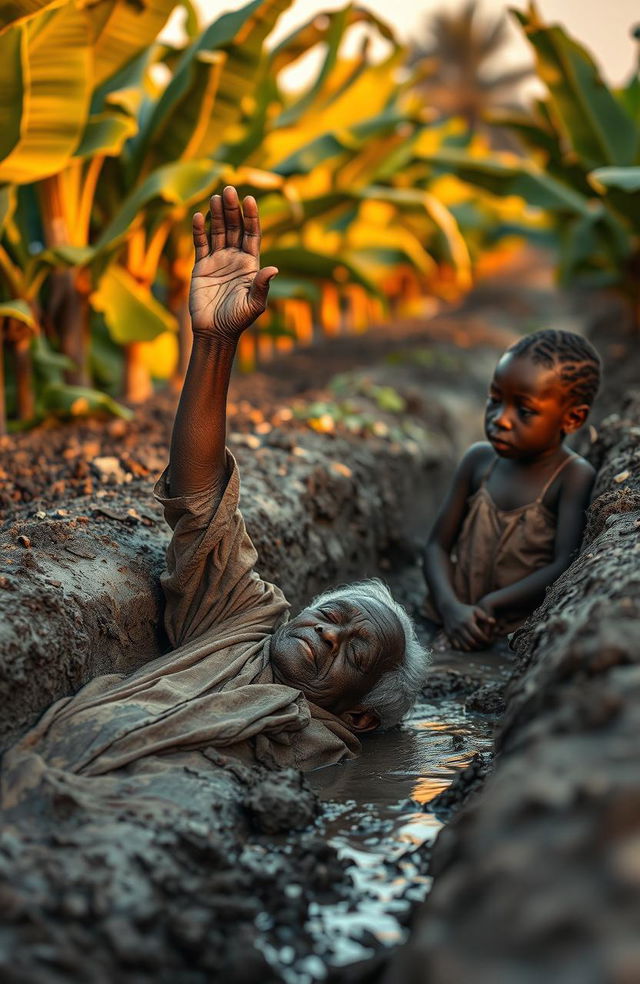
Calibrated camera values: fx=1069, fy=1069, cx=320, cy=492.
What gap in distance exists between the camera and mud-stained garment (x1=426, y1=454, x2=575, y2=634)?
14.5 feet

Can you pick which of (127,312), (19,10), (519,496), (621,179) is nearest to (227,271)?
(519,496)

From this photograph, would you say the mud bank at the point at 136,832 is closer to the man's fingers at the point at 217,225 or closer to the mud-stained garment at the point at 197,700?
the mud-stained garment at the point at 197,700

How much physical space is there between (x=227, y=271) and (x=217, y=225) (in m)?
0.14

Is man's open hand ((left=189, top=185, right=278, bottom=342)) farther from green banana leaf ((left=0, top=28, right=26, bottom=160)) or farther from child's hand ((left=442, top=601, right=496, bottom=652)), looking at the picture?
green banana leaf ((left=0, top=28, right=26, bottom=160))

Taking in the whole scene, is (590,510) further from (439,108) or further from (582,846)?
(439,108)

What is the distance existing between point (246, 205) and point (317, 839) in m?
1.75

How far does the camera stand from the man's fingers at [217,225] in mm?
3096

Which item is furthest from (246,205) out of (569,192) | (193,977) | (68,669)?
(569,192)

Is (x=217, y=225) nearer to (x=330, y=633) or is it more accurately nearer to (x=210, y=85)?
(x=330, y=633)

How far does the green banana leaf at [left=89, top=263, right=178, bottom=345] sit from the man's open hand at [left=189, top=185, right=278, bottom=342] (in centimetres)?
293

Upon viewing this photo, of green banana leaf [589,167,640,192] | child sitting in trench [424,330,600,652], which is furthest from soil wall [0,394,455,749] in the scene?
green banana leaf [589,167,640,192]

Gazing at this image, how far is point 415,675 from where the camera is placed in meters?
3.38

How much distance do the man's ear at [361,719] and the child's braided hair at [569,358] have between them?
65.7 inches

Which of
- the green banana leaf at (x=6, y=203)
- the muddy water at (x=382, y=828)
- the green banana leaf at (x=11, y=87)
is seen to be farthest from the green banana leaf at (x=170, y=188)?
the muddy water at (x=382, y=828)
